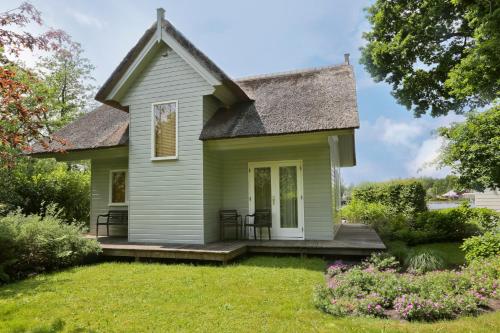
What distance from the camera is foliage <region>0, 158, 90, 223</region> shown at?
1174 cm

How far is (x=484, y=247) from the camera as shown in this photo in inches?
260

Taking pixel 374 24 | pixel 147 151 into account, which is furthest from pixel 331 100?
pixel 374 24

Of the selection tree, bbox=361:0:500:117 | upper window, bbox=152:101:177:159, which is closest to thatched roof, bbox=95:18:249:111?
upper window, bbox=152:101:177:159

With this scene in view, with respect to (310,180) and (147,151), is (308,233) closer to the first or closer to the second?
(310,180)

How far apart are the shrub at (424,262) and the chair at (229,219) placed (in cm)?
469

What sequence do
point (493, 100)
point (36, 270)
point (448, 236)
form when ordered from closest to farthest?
point (36, 270)
point (493, 100)
point (448, 236)

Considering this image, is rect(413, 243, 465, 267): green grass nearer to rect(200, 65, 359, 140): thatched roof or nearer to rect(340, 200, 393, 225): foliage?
rect(340, 200, 393, 225): foliage

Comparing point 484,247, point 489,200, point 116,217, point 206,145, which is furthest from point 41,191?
point 489,200

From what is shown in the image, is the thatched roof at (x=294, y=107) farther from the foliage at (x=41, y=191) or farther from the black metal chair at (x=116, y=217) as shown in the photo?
the foliage at (x=41, y=191)

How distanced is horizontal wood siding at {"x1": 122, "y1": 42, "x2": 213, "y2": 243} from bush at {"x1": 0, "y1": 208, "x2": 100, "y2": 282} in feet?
6.23

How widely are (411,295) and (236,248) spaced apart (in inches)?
171

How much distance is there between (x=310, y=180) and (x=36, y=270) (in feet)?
22.9

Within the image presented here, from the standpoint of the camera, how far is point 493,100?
1050cm

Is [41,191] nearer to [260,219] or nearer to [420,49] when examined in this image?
[260,219]
